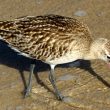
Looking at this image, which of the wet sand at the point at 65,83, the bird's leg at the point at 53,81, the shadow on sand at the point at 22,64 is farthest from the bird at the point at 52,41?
the shadow on sand at the point at 22,64

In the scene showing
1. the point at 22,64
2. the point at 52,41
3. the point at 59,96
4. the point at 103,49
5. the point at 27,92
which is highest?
the point at 52,41

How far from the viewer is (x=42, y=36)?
23.4ft

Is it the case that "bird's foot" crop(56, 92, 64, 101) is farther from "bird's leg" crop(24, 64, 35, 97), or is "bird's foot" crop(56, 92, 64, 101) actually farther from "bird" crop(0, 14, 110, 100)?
"bird's leg" crop(24, 64, 35, 97)

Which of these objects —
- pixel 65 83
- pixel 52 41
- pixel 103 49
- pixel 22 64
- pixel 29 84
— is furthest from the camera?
pixel 22 64

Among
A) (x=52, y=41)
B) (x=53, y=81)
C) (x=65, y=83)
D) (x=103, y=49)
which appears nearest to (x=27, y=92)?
(x=53, y=81)

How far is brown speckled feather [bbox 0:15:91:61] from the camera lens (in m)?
7.11

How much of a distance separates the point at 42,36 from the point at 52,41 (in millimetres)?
156

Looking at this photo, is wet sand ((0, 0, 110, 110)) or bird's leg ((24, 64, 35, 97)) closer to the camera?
wet sand ((0, 0, 110, 110))

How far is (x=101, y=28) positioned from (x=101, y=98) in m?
2.02

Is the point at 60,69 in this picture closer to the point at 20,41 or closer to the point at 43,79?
the point at 43,79

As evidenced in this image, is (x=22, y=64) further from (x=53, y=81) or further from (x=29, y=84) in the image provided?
(x=53, y=81)

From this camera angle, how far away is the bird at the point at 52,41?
712cm

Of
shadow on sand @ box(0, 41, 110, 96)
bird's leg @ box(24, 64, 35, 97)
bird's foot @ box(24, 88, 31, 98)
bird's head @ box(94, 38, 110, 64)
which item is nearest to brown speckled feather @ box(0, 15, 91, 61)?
bird's head @ box(94, 38, 110, 64)

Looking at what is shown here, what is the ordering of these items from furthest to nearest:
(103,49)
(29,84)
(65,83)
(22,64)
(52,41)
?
1. (22,64)
2. (65,83)
3. (29,84)
4. (103,49)
5. (52,41)
